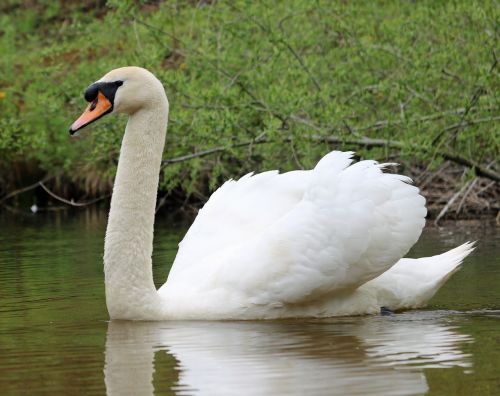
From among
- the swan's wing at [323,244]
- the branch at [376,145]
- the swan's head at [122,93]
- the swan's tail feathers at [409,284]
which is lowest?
the swan's tail feathers at [409,284]

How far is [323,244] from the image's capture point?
7.07 meters

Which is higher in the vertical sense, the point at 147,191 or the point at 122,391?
the point at 147,191

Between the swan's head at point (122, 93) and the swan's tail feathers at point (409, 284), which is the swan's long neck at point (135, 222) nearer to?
the swan's head at point (122, 93)

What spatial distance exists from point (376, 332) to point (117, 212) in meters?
1.75

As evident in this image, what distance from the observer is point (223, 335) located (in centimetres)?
665

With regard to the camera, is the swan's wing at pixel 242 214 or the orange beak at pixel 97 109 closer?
the orange beak at pixel 97 109

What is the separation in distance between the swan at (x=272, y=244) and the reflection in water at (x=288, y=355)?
151 millimetres

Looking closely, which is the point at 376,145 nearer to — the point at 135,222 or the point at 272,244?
the point at 135,222

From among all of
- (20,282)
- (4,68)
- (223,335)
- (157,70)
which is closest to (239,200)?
(223,335)

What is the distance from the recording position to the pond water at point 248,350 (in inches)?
208

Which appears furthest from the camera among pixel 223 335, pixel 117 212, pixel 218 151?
pixel 218 151

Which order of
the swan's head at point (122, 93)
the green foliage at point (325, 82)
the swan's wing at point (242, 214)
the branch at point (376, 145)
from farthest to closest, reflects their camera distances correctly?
the branch at point (376, 145) → the green foliage at point (325, 82) → the swan's wing at point (242, 214) → the swan's head at point (122, 93)

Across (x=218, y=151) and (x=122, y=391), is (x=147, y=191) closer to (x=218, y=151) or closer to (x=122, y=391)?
(x=122, y=391)

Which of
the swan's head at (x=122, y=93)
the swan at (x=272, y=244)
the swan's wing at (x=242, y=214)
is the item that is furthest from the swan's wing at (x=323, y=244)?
the swan's head at (x=122, y=93)
